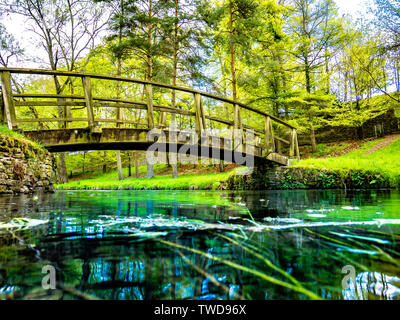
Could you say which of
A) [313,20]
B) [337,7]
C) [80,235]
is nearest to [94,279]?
[80,235]

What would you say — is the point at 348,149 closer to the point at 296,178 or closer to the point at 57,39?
the point at 296,178

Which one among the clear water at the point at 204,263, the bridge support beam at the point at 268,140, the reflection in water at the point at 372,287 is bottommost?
the reflection in water at the point at 372,287

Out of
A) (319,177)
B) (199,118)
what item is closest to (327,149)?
(319,177)

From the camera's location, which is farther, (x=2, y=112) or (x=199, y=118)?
(x=199, y=118)

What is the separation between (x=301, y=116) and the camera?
598 inches

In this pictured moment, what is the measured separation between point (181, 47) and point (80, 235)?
504 inches

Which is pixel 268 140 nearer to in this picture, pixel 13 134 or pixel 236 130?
pixel 236 130

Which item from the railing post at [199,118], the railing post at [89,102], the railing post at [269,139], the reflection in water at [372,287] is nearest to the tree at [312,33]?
the railing post at [269,139]

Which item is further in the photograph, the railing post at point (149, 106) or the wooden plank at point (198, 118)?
the wooden plank at point (198, 118)

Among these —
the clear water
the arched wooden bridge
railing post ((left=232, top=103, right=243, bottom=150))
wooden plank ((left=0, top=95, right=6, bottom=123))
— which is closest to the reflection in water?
the clear water

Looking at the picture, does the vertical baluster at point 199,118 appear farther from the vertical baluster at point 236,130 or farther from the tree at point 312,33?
the tree at point 312,33

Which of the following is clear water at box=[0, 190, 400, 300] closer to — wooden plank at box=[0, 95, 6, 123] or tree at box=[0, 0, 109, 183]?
wooden plank at box=[0, 95, 6, 123]

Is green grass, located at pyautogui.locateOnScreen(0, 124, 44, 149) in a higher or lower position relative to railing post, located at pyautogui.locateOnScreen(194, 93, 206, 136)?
lower

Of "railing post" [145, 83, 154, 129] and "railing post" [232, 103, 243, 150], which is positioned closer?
"railing post" [145, 83, 154, 129]
